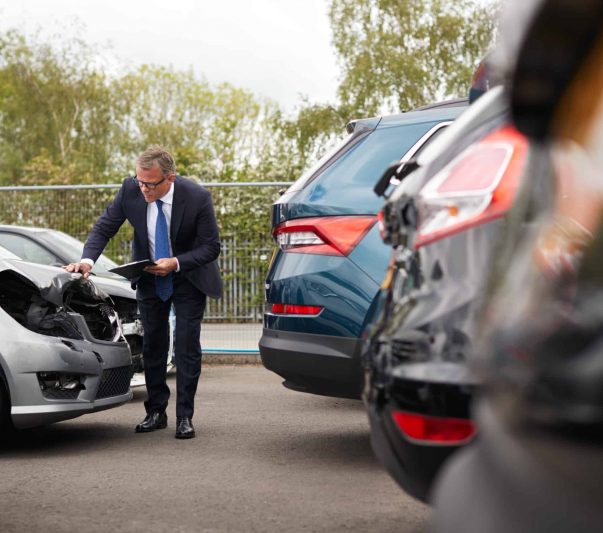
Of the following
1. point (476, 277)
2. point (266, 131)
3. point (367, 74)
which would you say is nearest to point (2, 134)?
point (266, 131)

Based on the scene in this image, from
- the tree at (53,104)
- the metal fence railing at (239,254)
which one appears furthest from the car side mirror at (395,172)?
the tree at (53,104)

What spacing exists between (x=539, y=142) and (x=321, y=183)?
380 cm

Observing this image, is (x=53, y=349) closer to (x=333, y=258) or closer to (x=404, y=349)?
(x=333, y=258)

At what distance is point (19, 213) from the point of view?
12148 mm

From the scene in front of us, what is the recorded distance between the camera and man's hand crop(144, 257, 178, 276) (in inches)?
246

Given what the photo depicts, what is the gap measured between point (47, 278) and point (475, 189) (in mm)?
4053

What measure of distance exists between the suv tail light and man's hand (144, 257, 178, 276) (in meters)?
4.03

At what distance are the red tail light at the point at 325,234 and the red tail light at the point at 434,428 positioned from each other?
253cm

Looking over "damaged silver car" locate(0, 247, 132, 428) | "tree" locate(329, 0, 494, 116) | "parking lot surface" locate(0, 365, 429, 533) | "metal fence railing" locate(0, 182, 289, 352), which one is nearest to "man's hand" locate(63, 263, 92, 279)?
"damaged silver car" locate(0, 247, 132, 428)

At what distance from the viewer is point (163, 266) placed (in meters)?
6.23

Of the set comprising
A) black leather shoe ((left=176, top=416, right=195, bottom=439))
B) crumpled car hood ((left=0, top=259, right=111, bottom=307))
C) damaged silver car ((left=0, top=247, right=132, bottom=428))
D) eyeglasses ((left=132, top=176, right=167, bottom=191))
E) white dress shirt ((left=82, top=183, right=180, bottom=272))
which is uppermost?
eyeglasses ((left=132, top=176, right=167, bottom=191))

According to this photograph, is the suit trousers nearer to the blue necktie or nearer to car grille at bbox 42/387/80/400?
the blue necktie

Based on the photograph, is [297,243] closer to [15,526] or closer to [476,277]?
[15,526]

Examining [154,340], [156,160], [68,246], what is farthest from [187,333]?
→ [68,246]
